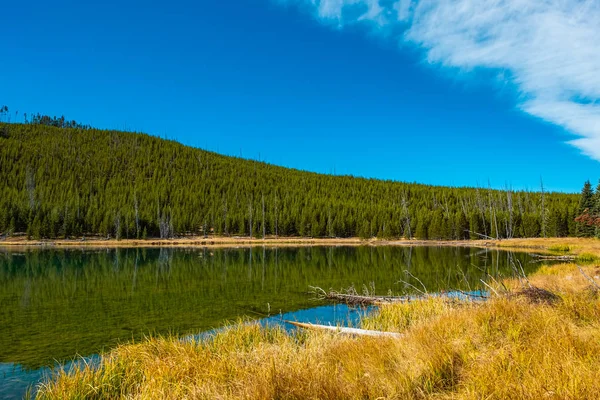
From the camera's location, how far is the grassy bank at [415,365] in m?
4.65

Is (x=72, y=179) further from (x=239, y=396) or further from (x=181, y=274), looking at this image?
(x=239, y=396)

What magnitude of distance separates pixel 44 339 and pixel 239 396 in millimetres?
12236

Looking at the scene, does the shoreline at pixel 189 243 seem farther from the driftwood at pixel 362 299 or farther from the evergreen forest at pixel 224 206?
the driftwood at pixel 362 299

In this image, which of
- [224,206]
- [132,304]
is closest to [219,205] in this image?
[224,206]

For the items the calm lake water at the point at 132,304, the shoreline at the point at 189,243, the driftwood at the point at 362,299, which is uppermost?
the shoreline at the point at 189,243

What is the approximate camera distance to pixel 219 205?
154 meters

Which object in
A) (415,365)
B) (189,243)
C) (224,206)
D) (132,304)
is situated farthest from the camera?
(224,206)

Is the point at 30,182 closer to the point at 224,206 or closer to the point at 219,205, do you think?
the point at 219,205

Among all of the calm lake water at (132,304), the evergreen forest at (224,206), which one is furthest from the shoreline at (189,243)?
the calm lake water at (132,304)

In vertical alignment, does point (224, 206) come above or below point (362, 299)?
above

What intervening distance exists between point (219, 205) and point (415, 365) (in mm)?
152429

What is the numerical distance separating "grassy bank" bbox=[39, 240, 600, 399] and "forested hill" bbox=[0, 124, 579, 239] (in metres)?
92.4

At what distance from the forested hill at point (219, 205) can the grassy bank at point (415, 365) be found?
92.4m

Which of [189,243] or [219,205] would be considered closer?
[189,243]
